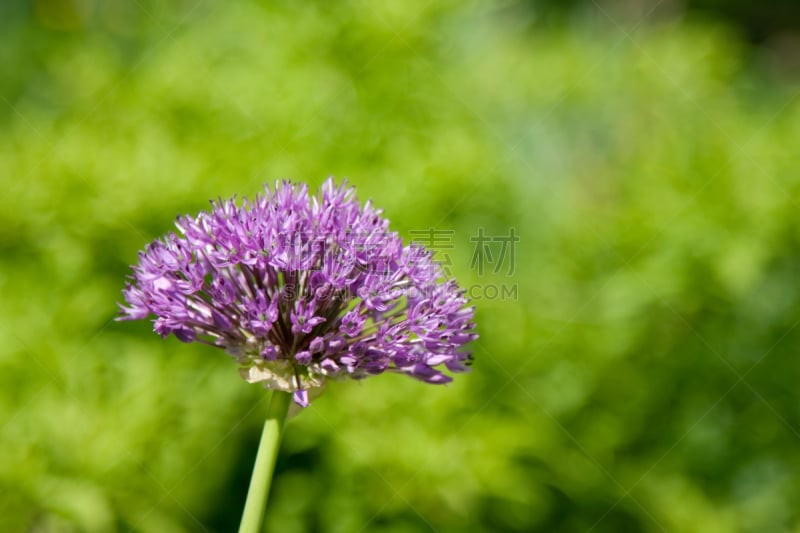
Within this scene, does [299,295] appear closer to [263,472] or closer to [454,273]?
[263,472]

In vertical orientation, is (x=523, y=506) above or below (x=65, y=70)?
below

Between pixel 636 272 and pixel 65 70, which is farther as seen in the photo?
pixel 65 70

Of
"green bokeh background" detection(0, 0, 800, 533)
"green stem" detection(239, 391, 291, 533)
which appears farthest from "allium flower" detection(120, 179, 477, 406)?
"green bokeh background" detection(0, 0, 800, 533)

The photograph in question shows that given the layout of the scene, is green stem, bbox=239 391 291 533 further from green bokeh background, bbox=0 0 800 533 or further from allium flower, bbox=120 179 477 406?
green bokeh background, bbox=0 0 800 533

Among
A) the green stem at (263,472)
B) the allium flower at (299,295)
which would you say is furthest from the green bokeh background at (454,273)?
the green stem at (263,472)

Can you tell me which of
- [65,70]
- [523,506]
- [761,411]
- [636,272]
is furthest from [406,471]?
[65,70]

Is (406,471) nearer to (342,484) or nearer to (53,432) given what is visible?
(342,484)

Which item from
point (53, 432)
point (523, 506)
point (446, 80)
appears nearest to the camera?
point (53, 432)

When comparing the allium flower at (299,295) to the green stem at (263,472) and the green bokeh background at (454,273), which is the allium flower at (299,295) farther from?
the green bokeh background at (454,273)
